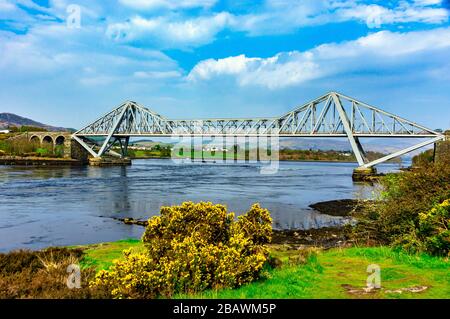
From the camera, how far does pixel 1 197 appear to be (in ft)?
123

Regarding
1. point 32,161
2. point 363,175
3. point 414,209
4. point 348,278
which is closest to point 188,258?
A: point 348,278

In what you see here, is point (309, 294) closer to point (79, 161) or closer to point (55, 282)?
point (55, 282)

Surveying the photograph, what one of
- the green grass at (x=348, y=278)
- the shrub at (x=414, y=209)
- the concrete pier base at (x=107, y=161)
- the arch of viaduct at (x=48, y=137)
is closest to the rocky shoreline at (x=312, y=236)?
the shrub at (x=414, y=209)

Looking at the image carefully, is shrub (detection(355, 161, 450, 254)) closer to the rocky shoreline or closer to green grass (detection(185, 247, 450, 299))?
green grass (detection(185, 247, 450, 299))

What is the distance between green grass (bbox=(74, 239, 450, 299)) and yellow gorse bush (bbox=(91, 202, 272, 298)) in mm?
361

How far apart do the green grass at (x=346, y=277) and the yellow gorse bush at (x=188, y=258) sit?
36 centimetres

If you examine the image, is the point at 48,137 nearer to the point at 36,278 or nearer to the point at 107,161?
the point at 107,161

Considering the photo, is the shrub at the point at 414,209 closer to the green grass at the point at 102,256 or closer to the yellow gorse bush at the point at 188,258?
the yellow gorse bush at the point at 188,258

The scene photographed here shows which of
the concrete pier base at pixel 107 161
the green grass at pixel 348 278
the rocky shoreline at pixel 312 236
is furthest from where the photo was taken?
the concrete pier base at pixel 107 161

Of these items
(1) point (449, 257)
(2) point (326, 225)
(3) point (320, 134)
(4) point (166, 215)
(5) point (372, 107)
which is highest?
(5) point (372, 107)

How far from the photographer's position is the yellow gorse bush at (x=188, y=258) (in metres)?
7.23

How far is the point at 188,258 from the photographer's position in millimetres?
7746
